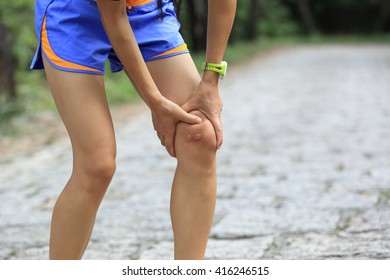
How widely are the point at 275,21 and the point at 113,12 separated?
39.9 meters

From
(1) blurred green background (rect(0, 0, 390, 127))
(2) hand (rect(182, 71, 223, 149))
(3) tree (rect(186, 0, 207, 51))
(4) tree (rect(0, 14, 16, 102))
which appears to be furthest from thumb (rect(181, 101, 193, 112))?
(3) tree (rect(186, 0, 207, 51))

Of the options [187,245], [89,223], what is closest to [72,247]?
[89,223]

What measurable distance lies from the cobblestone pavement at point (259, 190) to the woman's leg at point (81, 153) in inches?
47.6

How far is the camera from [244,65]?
20281 millimetres

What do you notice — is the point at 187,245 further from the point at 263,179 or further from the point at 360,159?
the point at 360,159

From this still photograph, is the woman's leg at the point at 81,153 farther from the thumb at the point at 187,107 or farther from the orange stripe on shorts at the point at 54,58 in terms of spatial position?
the thumb at the point at 187,107

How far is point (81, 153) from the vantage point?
2.58 meters

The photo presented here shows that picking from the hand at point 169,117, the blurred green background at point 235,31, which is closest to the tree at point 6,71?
the blurred green background at point 235,31

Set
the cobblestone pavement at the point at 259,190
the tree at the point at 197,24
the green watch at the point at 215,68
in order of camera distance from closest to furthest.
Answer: the green watch at the point at 215,68, the cobblestone pavement at the point at 259,190, the tree at the point at 197,24

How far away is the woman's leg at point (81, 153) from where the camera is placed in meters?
2.55

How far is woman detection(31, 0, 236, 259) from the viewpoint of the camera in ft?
Result: 8.32

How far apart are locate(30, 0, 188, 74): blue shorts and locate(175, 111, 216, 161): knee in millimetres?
266

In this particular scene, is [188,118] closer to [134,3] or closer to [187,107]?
[187,107]

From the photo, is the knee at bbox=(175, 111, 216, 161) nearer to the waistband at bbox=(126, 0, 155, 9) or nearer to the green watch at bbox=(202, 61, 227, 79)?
the green watch at bbox=(202, 61, 227, 79)
